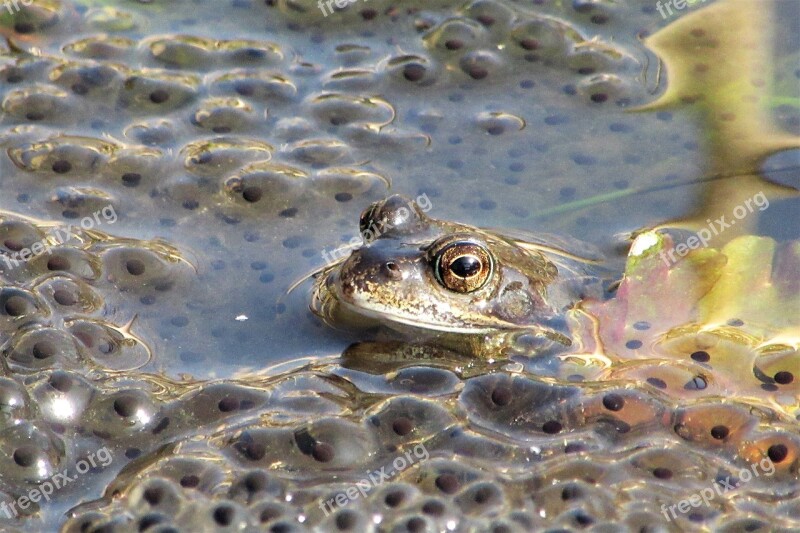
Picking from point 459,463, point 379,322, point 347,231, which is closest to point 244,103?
point 347,231

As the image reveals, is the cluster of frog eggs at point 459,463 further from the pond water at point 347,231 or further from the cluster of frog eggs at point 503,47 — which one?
the cluster of frog eggs at point 503,47

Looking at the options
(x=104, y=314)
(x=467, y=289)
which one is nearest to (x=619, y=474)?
(x=467, y=289)

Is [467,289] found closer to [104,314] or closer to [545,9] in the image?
[104,314]

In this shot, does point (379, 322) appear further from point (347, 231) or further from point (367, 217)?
point (347, 231)

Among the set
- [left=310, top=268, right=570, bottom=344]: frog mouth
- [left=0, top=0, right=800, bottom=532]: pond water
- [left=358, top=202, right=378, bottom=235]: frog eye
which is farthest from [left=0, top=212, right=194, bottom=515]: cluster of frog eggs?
[left=358, top=202, right=378, bottom=235]: frog eye

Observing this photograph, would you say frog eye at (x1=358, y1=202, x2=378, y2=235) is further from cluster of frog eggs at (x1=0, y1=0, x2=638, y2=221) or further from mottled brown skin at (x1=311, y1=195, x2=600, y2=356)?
cluster of frog eggs at (x1=0, y1=0, x2=638, y2=221)

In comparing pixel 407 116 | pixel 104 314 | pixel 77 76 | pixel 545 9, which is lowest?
pixel 104 314

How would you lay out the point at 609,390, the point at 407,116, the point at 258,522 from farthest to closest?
the point at 407,116 < the point at 609,390 < the point at 258,522
